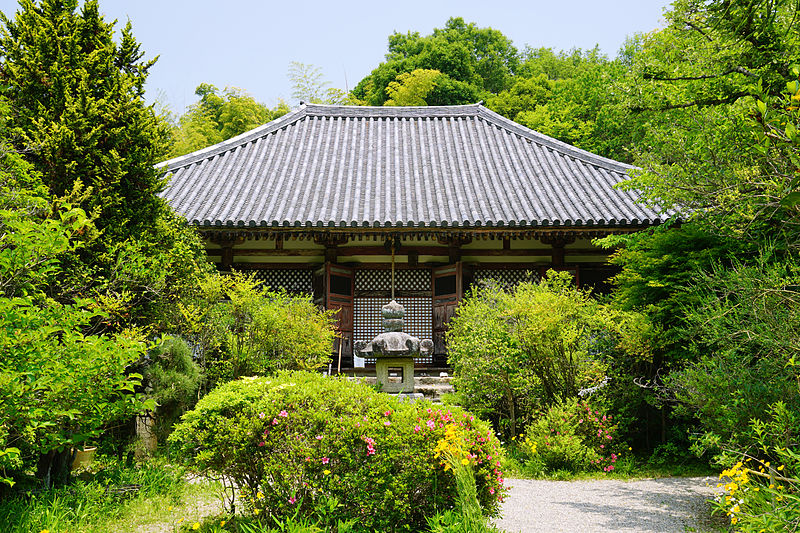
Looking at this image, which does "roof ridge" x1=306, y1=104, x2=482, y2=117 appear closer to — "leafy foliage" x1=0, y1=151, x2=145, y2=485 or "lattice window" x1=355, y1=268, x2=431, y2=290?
"lattice window" x1=355, y1=268, x2=431, y2=290

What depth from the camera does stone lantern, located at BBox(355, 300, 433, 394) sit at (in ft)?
25.9

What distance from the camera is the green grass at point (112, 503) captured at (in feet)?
13.9

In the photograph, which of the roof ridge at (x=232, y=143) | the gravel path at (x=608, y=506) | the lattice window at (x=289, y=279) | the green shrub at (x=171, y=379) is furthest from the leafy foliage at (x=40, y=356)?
the roof ridge at (x=232, y=143)

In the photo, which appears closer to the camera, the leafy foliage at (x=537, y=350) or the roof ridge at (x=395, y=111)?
the leafy foliage at (x=537, y=350)

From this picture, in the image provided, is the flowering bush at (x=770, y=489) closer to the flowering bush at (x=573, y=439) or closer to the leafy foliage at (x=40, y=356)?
the flowering bush at (x=573, y=439)

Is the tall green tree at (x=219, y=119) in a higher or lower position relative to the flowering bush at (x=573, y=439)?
higher

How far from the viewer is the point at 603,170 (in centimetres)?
1352

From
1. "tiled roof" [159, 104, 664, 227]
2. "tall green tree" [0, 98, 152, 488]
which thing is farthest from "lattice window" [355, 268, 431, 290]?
"tall green tree" [0, 98, 152, 488]

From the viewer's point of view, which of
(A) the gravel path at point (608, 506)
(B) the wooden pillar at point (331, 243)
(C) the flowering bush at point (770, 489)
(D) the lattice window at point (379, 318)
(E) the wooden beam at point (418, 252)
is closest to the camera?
(C) the flowering bush at point (770, 489)

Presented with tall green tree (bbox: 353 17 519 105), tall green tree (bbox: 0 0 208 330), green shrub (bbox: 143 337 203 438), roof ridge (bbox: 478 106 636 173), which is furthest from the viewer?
tall green tree (bbox: 353 17 519 105)

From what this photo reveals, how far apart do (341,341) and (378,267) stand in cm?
177

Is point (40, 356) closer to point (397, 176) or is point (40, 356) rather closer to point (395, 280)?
point (395, 280)

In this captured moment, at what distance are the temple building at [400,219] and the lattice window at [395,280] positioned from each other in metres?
0.02

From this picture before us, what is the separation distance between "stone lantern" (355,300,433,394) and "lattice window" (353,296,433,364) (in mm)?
4146
